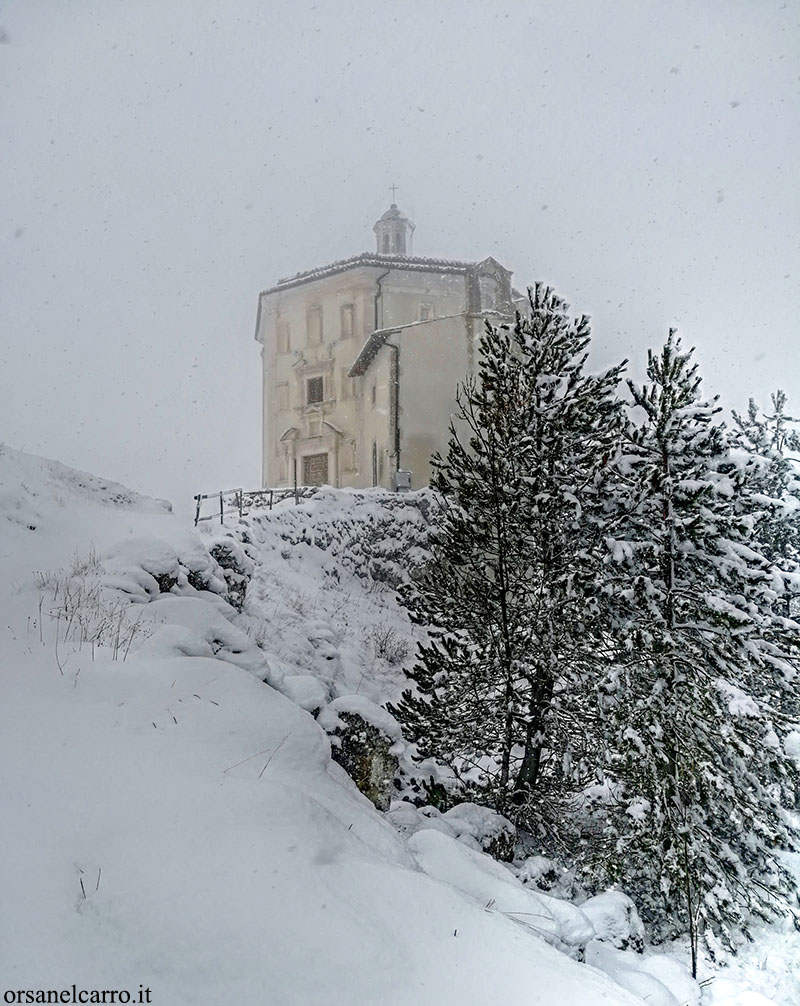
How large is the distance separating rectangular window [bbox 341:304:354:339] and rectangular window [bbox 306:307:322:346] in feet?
5.85

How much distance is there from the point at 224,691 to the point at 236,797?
1574 mm

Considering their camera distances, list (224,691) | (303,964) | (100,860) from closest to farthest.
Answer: (303,964) < (100,860) < (224,691)

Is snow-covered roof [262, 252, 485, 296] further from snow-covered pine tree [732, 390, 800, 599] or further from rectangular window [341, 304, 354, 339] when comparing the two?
snow-covered pine tree [732, 390, 800, 599]

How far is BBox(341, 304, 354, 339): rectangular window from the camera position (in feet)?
129

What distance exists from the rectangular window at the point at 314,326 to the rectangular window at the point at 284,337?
5.69 ft

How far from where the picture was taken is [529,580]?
34.3ft

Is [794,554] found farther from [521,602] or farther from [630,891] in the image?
[630,891]

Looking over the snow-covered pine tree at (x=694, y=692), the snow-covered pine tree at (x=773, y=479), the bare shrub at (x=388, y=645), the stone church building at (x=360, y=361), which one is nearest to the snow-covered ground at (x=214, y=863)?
the snow-covered pine tree at (x=694, y=692)

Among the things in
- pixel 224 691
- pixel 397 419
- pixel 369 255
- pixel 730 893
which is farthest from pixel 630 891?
pixel 369 255

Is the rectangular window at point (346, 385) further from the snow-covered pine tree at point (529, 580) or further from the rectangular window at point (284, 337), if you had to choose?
the snow-covered pine tree at point (529, 580)

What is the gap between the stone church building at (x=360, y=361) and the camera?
3084cm

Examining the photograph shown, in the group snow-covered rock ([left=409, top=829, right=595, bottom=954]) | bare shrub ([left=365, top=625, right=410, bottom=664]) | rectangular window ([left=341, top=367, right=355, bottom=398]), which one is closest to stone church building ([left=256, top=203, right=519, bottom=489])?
rectangular window ([left=341, top=367, right=355, bottom=398])

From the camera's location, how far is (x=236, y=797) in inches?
156

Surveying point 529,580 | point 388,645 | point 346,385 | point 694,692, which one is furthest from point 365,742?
point 346,385
